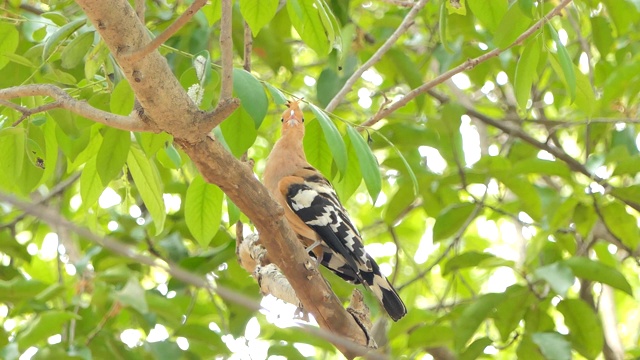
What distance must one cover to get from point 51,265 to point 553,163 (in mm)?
3184

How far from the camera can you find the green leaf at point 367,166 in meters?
2.50

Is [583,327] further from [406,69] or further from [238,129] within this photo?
[238,129]

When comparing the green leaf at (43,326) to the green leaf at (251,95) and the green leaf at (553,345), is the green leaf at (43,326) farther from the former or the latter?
the green leaf at (553,345)

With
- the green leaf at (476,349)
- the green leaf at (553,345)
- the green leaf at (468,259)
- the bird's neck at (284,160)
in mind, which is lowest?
the green leaf at (553,345)

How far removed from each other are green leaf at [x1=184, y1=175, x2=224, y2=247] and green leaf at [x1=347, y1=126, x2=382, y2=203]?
1.65 ft

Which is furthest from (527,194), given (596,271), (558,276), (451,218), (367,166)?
(367,166)

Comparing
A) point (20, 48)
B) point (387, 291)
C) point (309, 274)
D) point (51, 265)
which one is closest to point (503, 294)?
point (387, 291)

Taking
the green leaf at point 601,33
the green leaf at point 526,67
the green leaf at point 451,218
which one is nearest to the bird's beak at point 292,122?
the green leaf at point 451,218

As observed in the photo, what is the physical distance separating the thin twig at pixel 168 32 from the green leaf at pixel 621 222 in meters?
2.37

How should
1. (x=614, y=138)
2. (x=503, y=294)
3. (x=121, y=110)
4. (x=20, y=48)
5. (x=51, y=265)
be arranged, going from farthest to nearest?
(x=51, y=265), (x=614, y=138), (x=503, y=294), (x=20, y=48), (x=121, y=110)

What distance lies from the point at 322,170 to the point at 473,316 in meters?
0.98

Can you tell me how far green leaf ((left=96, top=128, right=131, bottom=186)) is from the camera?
259 centimetres

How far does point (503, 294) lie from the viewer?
3500 mm

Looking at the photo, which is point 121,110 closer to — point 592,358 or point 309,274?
point 309,274
